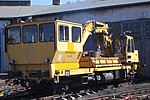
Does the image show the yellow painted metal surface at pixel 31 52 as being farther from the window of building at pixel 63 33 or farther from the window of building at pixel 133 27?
the window of building at pixel 133 27

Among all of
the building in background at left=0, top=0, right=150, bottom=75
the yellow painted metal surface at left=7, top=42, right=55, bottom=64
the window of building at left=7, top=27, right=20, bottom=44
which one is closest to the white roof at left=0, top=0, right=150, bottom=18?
the building in background at left=0, top=0, right=150, bottom=75

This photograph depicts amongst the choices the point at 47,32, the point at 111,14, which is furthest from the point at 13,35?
the point at 111,14

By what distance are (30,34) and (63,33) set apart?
151 cm

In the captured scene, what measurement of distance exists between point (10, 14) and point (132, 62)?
19.8 metres

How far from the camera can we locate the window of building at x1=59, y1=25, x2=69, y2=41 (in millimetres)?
14434

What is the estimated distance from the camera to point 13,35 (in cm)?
1557

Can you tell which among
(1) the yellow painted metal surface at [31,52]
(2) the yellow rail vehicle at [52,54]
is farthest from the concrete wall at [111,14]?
(1) the yellow painted metal surface at [31,52]

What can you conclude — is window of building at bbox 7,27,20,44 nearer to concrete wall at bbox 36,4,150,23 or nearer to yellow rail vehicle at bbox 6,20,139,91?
yellow rail vehicle at bbox 6,20,139,91

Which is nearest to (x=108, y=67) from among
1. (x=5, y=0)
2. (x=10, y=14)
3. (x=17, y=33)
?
(x=17, y=33)

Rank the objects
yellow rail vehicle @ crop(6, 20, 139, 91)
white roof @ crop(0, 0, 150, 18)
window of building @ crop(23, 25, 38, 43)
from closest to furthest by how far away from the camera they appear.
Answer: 1. yellow rail vehicle @ crop(6, 20, 139, 91)
2. window of building @ crop(23, 25, 38, 43)
3. white roof @ crop(0, 0, 150, 18)

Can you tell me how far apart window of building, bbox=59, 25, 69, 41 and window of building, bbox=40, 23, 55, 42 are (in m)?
0.34

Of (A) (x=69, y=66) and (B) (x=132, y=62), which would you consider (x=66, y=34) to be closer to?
(A) (x=69, y=66)

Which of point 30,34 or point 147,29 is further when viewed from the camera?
point 147,29

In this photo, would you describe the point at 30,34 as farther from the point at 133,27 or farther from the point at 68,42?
the point at 133,27
